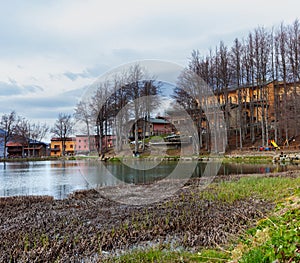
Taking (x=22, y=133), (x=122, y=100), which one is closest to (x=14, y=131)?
(x=22, y=133)

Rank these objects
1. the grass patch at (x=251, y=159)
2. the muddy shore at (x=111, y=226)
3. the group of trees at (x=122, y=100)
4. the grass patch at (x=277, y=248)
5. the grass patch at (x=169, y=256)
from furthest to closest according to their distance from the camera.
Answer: the grass patch at (x=251, y=159) < the group of trees at (x=122, y=100) < the muddy shore at (x=111, y=226) < the grass patch at (x=169, y=256) < the grass patch at (x=277, y=248)

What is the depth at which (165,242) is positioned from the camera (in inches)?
242

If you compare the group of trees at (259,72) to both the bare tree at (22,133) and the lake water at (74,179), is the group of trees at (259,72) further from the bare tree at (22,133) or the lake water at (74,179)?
the bare tree at (22,133)

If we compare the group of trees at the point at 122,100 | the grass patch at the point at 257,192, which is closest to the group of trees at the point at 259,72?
the group of trees at the point at 122,100

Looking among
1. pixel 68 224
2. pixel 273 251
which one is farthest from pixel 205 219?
pixel 273 251

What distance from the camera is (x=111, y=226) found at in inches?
290

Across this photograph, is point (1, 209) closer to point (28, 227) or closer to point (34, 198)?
point (34, 198)

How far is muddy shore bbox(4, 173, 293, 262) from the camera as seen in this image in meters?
5.72

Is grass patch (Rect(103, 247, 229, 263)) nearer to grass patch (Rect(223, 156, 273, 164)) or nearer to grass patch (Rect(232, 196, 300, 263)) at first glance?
grass patch (Rect(232, 196, 300, 263))

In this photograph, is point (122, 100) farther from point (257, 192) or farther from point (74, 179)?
point (257, 192)

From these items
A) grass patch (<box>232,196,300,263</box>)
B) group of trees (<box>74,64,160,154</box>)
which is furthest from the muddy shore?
group of trees (<box>74,64,160,154</box>)

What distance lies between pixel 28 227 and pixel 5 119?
72.8 m

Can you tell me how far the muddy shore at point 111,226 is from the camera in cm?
572

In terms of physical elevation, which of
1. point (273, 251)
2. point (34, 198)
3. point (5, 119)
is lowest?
point (34, 198)
